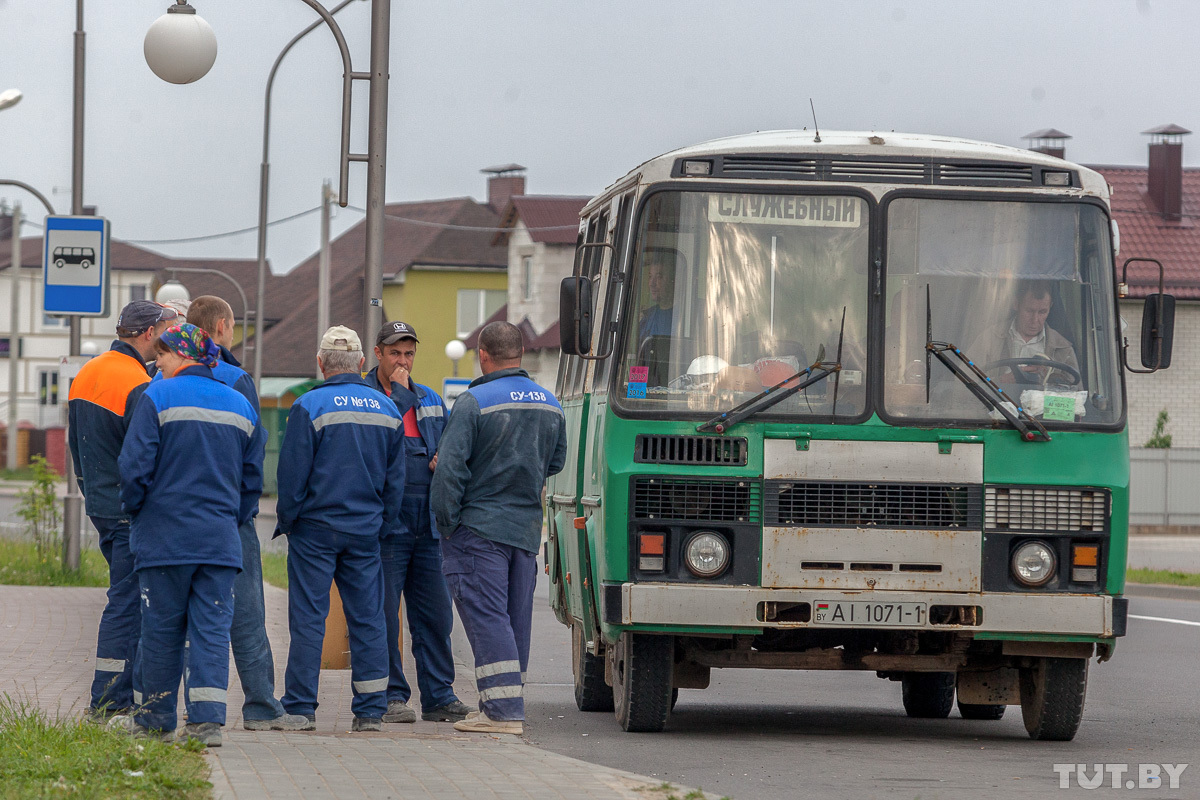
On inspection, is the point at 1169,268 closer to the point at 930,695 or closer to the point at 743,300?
the point at 930,695

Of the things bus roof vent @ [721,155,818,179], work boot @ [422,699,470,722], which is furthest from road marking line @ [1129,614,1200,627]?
work boot @ [422,699,470,722]

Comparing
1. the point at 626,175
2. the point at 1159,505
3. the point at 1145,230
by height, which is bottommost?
the point at 1159,505

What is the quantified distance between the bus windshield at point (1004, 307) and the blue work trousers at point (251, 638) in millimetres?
3181

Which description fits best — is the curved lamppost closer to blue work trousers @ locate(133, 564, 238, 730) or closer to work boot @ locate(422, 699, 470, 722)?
work boot @ locate(422, 699, 470, 722)

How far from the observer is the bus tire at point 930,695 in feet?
34.5

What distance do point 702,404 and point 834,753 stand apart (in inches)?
72.0

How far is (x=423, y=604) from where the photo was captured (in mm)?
9359

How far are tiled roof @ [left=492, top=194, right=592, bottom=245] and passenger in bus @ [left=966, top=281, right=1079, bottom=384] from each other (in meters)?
44.9

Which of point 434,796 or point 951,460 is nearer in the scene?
point 434,796

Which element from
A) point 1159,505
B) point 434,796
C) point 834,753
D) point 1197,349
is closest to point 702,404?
point 834,753

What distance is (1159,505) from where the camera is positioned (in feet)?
123

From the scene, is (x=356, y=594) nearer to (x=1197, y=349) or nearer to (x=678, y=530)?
(x=678, y=530)

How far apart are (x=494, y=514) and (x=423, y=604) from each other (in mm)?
871

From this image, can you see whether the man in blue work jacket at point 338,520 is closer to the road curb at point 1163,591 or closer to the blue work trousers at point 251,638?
the blue work trousers at point 251,638
